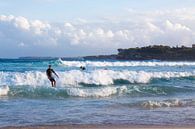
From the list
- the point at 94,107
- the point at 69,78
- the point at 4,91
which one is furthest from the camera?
the point at 69,78

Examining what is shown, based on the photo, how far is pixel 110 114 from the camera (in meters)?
14.6

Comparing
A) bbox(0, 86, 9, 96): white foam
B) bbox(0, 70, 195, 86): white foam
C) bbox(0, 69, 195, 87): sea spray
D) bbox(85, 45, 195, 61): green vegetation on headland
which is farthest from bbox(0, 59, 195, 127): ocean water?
bbox(85, 45, 195, 61): green vegetation on headland

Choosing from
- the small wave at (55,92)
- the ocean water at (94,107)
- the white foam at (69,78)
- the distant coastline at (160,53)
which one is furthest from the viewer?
the distant coastline at (160,53)

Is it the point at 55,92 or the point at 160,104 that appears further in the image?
the point at 55,92

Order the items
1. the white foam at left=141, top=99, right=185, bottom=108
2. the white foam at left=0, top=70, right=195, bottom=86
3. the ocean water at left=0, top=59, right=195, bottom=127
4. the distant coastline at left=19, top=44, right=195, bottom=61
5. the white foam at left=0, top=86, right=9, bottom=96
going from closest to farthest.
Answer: the ocean water at left=0, top=59, right=195, bottom=127 → the white foam at left=141, top=99, right=185, bottom=108 → the white foam at left=0, top=86, right=9, bottom=96 → the white foam at left=0, top=70, right=195, bottom=86 → the distant coastline at left=19, top=44, right=195, bottom=61

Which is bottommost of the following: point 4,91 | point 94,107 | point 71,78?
point 94,107

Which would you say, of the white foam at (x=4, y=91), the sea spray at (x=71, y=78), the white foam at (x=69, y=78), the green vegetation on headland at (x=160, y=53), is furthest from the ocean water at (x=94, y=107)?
the green vegetation on headland at (x=160, y=53)

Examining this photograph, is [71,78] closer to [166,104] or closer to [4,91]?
[4,91]

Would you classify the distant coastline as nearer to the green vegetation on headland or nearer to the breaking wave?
the green vegetation on headland

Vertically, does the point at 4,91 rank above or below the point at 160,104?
above

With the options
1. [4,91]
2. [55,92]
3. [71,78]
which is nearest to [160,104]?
[55,92]

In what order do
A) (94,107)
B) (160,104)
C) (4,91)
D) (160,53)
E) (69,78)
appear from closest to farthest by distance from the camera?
(94,107), (160,104), (4,91), (69,78), (160,53)

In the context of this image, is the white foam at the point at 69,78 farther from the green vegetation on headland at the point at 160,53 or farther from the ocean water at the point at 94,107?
the green vegetation on headland at the point at 160,53

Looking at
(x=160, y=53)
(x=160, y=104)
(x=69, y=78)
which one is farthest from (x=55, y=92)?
(x=160, y=53)
